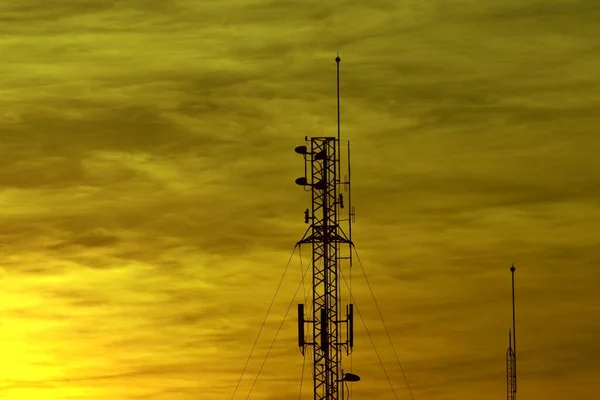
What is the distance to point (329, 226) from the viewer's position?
348 feet

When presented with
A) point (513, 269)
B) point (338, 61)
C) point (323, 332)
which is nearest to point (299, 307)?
point (323, 332)

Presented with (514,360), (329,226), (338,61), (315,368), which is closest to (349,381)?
(315,368)

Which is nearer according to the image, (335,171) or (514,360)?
(335,171)

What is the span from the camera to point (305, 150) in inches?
4141

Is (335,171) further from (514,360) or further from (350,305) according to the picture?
(514,360)

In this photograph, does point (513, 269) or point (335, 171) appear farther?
point (513, 269)

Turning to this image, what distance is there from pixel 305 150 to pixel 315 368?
11.7 metres

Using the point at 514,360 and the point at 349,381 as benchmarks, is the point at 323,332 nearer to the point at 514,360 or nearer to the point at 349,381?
the point at 349,381

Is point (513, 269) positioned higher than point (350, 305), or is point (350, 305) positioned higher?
point (513, 269)

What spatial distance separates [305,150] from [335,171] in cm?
220

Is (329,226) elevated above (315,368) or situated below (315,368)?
above

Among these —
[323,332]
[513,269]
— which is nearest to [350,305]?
[323,332]

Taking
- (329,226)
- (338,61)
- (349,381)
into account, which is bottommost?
(349,381)

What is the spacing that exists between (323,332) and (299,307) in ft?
8.51
